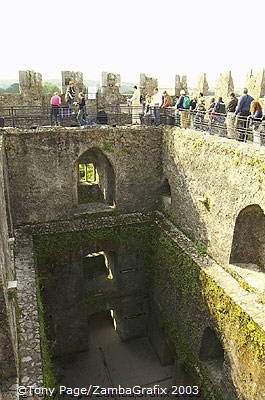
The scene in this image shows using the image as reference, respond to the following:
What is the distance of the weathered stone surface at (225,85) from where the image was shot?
15.3 metres

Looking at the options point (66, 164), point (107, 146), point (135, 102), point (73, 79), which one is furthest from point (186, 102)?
point (66, 164)

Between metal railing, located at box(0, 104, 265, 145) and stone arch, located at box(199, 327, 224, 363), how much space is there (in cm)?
647

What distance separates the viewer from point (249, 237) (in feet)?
35.0

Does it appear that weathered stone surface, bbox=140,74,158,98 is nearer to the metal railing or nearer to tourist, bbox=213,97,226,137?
the metal railing

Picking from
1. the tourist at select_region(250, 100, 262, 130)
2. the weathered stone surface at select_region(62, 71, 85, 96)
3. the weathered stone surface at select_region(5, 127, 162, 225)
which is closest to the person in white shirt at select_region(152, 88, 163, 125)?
the weathered stone surface at select_region(5, 127, 162, 225)

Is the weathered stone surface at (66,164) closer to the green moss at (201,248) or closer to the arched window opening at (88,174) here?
the arched window opening at (88,174)

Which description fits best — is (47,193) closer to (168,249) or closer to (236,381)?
(168,249)

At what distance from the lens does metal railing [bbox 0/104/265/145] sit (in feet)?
35.9

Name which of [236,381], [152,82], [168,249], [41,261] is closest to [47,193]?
[41,261]

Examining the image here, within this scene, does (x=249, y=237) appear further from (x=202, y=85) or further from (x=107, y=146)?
(x=202, y=85)

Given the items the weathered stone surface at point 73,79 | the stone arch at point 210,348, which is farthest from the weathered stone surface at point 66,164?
the stone arch at point 210,348

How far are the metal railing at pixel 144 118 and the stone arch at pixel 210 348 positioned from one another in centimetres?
647

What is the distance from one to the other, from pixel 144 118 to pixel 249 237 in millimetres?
6597

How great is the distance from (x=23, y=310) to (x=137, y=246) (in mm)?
6190
